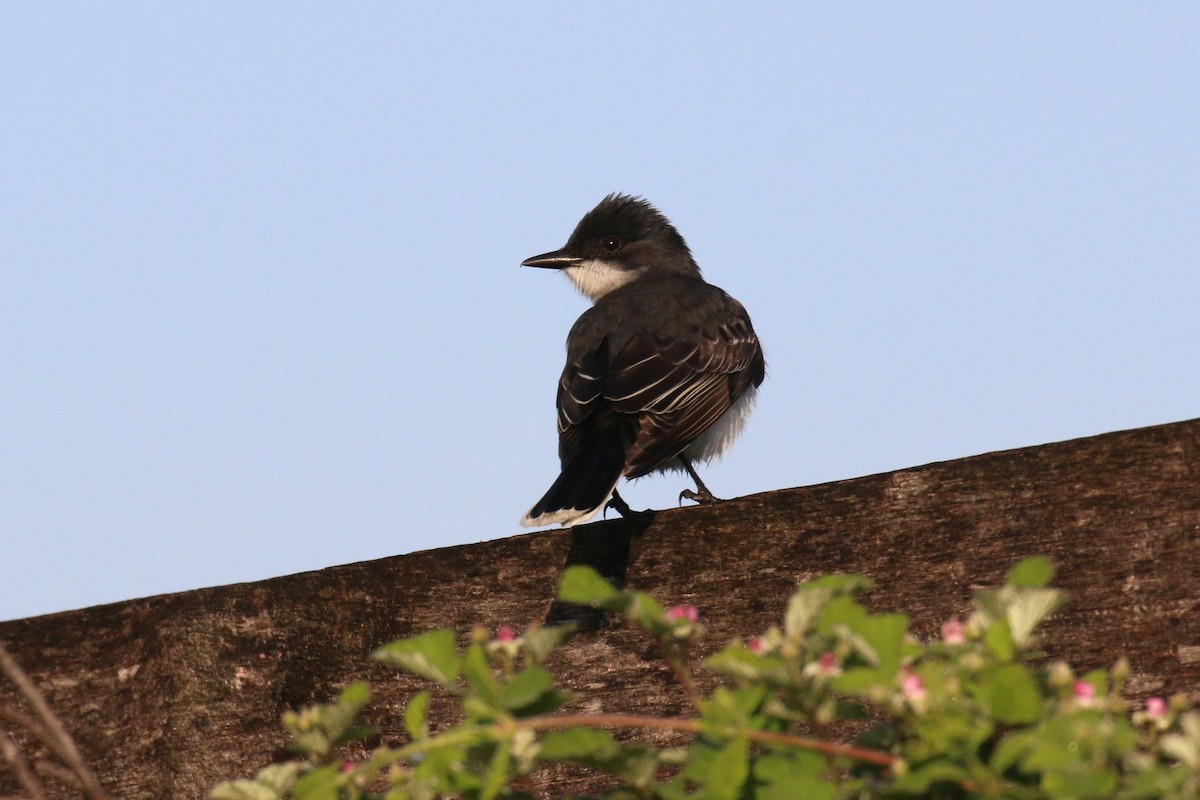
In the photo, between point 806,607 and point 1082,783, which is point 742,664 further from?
point 1082,783

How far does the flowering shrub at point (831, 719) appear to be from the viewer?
5.16 feet

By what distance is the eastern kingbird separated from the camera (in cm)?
637

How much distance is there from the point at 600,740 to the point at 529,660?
0.20 m

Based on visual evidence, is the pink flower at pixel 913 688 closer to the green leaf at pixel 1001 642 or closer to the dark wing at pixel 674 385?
the green leaf at pixel 1001 642

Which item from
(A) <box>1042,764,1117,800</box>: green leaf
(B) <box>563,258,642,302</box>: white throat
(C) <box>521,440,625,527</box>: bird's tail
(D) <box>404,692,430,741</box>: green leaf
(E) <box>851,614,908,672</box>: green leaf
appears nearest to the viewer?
(A) <box>1042,764,1117,800</box>: green leaf

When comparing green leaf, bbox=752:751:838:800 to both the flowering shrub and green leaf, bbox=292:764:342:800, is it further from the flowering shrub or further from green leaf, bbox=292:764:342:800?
green leaf, bbox=292:764:342:800

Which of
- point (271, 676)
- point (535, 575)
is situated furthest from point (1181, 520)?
point (271, 676)

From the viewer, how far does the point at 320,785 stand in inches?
69.4

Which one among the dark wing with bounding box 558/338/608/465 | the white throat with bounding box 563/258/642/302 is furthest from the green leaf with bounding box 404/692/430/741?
the white throat with bounding box 563/258/642/302

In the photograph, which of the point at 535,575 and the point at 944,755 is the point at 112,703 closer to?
the point at 535,575

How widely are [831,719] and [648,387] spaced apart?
5384mm

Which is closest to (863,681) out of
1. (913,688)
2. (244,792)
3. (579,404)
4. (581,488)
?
(913,688)

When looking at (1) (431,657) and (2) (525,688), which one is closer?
(2) (525,688)

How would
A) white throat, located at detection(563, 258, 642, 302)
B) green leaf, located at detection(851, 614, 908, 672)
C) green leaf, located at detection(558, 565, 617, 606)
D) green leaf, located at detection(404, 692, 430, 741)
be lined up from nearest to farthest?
green leaf, located at detection(851, 614, 908, 672) → green leaf, located at detection(558, 565, 617, 606) → green leaf, located at detection(404, 692, 430, 741) → white throat, located at detection(563, 258, 642, 302)
